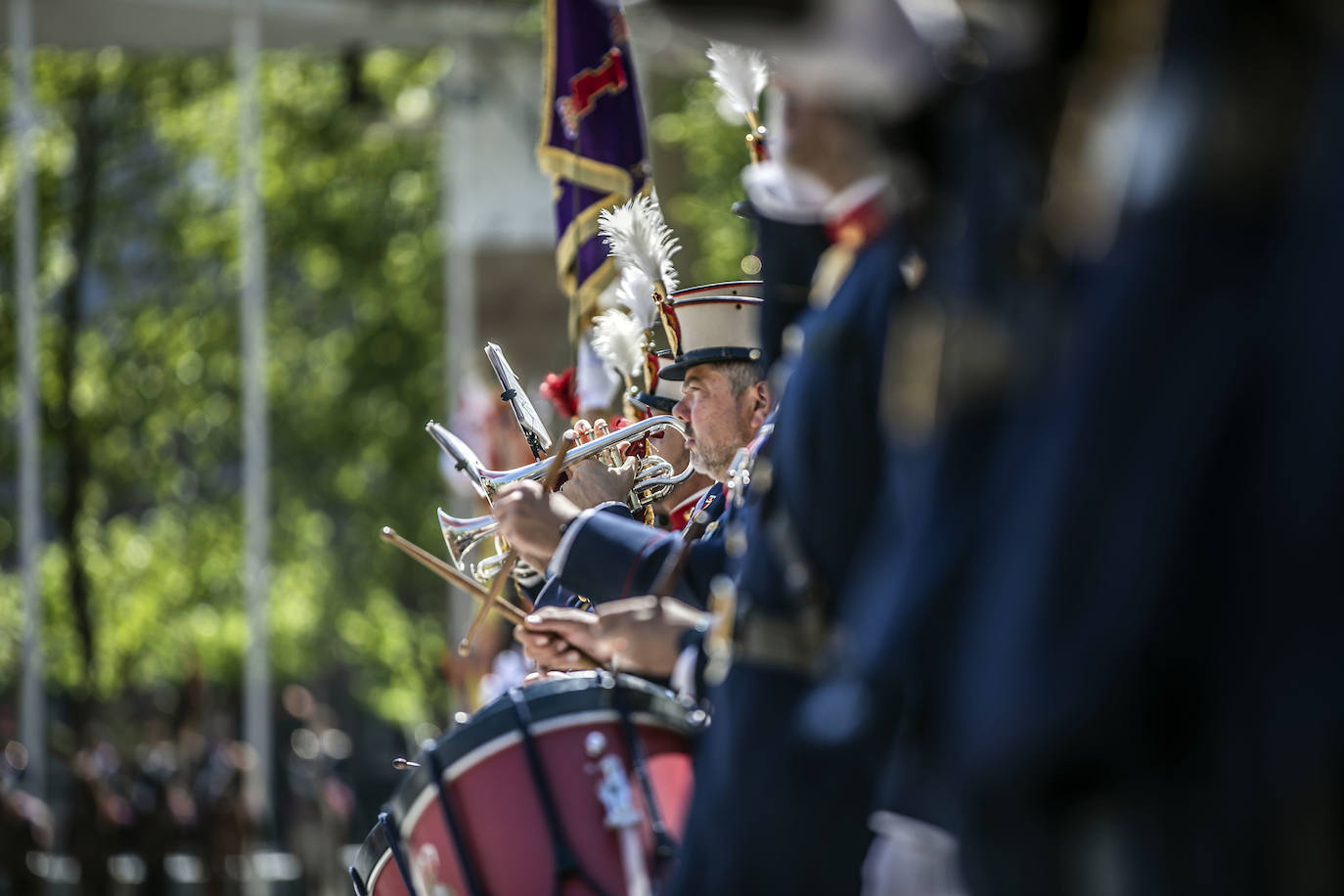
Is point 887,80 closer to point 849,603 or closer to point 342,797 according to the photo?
point 849,603

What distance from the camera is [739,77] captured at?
4027mm

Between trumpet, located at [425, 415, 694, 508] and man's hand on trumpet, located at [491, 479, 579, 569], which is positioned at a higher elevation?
trumpet, located at [425, 415, 694, 508]

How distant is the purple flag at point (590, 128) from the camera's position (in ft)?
21.4

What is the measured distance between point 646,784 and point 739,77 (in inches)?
64.0

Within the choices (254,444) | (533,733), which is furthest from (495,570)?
(254,444)

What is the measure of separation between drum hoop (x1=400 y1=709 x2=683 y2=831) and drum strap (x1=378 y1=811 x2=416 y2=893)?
0.11 metres

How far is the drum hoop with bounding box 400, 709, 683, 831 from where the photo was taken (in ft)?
9.82

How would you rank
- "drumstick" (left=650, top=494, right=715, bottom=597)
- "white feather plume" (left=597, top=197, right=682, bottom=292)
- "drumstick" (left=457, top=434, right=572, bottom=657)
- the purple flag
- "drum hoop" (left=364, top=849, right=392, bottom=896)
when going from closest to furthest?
"drumstick" (left=650, top=494, right=715, bottom=597) < "drum hoop" (left=364, top=849, right=392, bottom=896) < "drumstick" (left=457, top=434, right=572, bottom=657) < "white feather plume" (left=597, top=197, right=682, bottom=292) < the purple flag

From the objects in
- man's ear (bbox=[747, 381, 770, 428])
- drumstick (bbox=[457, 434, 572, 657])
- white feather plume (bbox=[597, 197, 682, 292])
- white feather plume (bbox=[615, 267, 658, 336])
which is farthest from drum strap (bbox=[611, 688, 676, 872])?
white feather plume (bbox=[615, 267, 658, 336])

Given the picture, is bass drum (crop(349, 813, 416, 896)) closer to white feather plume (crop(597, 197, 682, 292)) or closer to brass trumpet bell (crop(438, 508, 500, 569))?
brass trumpet bell (crop(438, 508, 500, 569))

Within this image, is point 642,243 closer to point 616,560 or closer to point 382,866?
point 616,560

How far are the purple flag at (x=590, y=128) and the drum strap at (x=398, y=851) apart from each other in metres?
3.42

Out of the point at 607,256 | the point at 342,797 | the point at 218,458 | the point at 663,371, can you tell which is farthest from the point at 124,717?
the point at 663,371

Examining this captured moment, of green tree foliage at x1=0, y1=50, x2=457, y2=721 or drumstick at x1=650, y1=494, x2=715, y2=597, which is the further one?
green tree foliage at x1=0, y1=50, x2=457, y2=721
